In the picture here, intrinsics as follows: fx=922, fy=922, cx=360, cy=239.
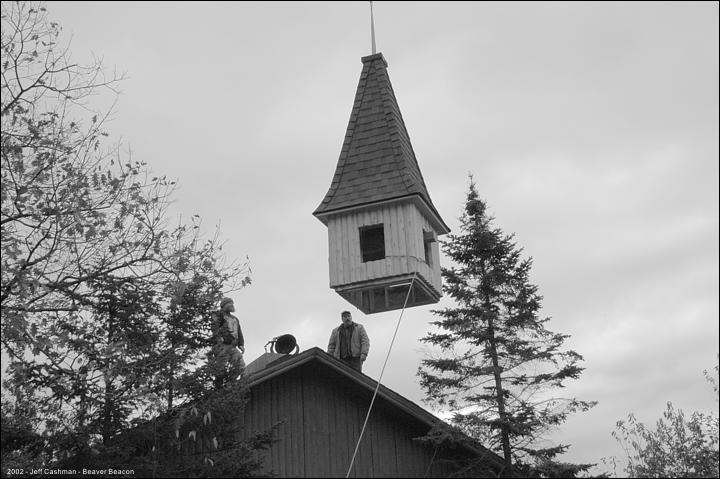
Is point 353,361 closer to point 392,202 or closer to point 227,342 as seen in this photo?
point 227,342

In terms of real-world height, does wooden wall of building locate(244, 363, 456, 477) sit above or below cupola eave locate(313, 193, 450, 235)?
below

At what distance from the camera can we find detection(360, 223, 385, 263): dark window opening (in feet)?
73.2

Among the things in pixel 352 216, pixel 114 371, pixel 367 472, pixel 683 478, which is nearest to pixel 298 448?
pixel 367 472

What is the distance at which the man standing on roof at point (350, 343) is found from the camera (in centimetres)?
1895

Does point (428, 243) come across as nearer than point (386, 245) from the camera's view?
No

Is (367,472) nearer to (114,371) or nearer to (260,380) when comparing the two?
(260,380)

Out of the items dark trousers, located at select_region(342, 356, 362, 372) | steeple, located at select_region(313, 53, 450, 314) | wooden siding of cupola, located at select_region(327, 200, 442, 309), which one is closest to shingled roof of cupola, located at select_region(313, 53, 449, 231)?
steeple, located at select_region(313, 53, 450, 314)

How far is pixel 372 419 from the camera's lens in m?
17.2

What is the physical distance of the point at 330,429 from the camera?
1703 cm

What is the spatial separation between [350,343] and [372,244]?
13.3ft

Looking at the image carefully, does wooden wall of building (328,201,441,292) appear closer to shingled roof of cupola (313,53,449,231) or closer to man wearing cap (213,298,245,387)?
shingled roof of cupola (313,53,449,231)

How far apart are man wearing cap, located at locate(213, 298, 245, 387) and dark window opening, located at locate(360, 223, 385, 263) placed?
586 cm

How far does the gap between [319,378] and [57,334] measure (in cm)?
499

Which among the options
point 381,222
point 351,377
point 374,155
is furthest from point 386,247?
point 351,377
